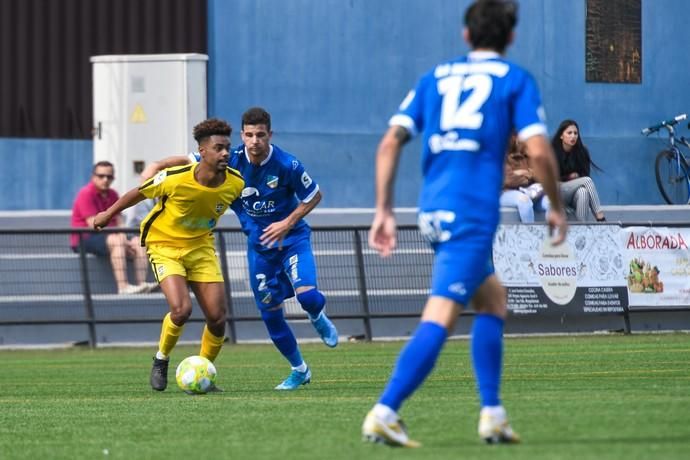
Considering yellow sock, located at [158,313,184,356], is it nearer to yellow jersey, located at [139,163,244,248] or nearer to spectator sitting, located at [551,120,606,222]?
yellow jersey, located at [139,163,244,248]

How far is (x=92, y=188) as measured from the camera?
20.3 m

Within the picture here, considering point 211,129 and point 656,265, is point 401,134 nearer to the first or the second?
point 211,129

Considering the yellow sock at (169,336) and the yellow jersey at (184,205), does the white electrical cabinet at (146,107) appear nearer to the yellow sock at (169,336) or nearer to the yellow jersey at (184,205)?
the yellow jersey at (184,205)

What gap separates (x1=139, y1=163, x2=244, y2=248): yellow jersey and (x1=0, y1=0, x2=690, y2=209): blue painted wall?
40.0ft

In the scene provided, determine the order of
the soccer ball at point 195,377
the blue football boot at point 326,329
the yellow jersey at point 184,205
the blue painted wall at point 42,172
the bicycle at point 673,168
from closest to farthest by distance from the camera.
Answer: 1. the soccer ball at point 195,377
2. the yellow jersey at point 184,205
3. the blue football boot at point 326,329
4. the blue painted wall at point 42,172
5. the bicycle at point 673,168

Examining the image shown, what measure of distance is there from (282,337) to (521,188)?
7999 millimetres

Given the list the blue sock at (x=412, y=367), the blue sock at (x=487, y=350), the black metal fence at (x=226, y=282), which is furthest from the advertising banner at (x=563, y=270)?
the blue sock at (x=412, y=367)

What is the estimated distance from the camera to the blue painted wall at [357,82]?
25578mm

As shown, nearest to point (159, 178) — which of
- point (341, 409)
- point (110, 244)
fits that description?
point (341, 409)

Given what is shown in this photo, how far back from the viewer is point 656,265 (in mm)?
20062

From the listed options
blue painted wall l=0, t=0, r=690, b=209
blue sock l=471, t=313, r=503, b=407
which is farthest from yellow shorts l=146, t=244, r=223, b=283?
blue painted wall l=0, t=0, r=690, b=209

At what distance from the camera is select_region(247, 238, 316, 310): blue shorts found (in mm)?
13344

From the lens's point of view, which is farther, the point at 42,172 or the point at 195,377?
the point at 42,172

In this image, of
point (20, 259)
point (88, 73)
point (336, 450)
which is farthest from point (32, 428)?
point (88, 73)
